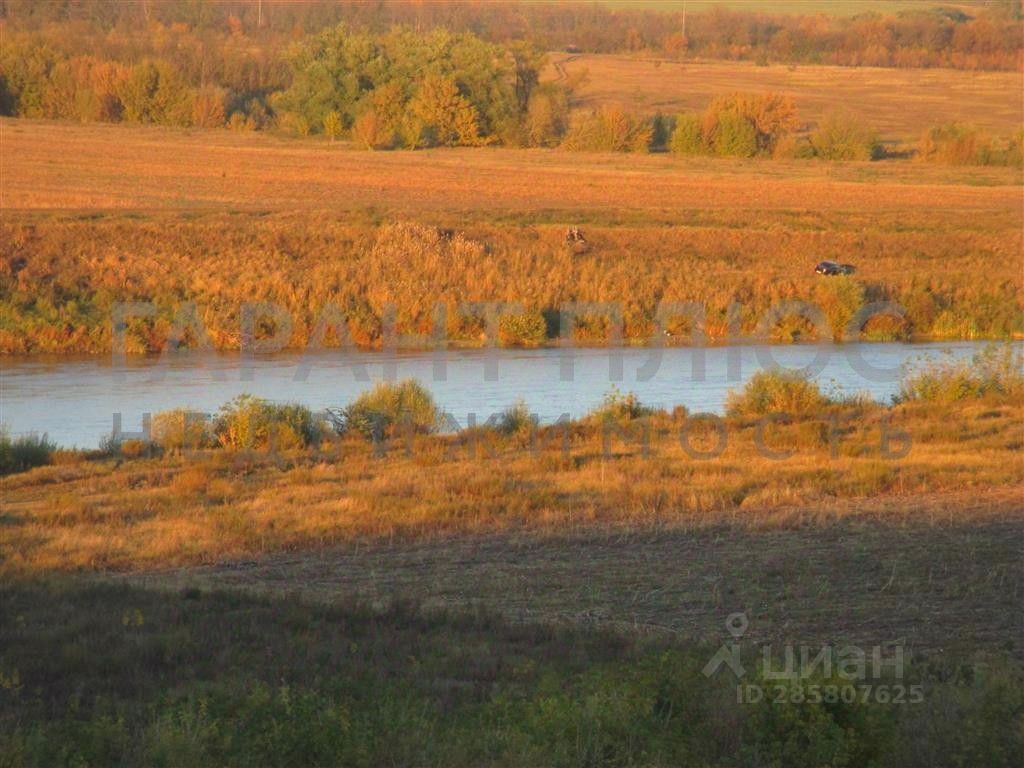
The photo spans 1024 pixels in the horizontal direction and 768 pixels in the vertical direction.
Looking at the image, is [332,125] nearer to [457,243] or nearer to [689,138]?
[689,138]

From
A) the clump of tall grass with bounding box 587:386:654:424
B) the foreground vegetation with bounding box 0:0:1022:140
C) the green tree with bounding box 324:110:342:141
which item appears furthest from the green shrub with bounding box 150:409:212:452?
the green tree with bounding box 324:110:342:141

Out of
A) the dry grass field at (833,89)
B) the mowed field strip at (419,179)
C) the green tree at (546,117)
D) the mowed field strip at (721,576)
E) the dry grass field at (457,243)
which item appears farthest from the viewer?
the dry grass field at (833,89)

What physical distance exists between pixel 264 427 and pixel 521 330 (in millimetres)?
11512

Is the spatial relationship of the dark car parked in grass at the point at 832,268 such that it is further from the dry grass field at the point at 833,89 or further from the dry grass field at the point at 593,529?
the dry grass field at the point at 833,89

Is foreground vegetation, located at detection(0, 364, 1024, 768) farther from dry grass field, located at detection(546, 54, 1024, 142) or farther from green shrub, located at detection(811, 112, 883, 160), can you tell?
dry grass field, located at detection(546, 54, 1024, 142)

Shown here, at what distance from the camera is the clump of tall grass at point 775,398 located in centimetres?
2178

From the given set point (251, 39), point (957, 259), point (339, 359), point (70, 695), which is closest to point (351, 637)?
point (70, 695)

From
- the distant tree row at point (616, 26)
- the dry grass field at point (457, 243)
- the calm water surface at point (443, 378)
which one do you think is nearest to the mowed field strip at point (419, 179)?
the dry grass field at point (457, 243)

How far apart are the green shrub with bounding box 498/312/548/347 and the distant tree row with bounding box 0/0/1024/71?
65117 millimetres

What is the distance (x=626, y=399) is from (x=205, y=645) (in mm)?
12481

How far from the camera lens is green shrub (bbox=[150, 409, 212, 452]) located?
1908 centimetres

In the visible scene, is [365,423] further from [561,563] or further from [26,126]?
[26,126]

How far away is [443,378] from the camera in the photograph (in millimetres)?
25703

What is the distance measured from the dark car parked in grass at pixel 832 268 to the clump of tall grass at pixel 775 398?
12.8 metres
